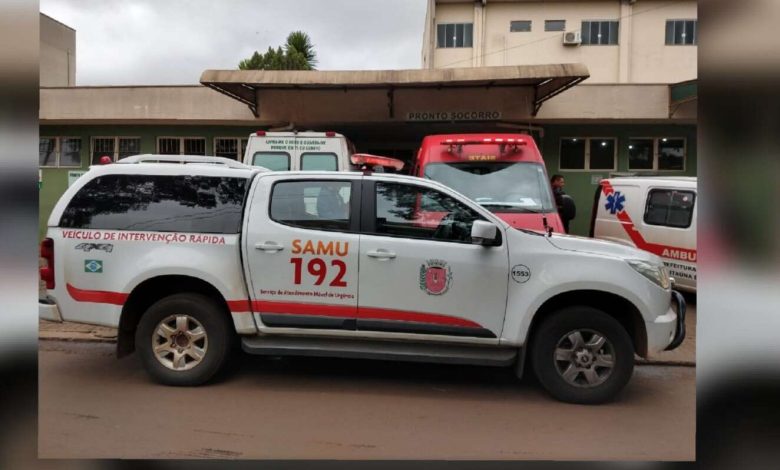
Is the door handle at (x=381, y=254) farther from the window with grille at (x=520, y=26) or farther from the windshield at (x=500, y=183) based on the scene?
the window with grille at (x=520, y=26)

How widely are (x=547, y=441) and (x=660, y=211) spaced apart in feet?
19.7

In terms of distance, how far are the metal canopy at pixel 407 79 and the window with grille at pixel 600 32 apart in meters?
19.2

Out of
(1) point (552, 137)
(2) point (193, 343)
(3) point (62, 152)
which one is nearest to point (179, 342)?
(2) point (193, 343)

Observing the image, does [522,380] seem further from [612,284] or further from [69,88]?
[69,88]

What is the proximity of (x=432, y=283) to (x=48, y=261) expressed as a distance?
133 inches

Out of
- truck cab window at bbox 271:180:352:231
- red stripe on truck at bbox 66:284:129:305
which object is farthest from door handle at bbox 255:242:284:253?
red stripe on truck at bbox 66:284:129:305

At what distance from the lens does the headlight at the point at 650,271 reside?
467 centimetres

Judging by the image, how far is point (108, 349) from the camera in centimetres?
643

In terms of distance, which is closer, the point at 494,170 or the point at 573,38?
the point at 494,170

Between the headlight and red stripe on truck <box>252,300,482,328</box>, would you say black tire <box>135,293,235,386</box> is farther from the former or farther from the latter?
the headlight

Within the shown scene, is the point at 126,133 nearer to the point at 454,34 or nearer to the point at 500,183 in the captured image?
the point at 500,183

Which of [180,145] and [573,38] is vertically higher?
[573,38]

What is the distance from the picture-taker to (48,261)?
498 cm

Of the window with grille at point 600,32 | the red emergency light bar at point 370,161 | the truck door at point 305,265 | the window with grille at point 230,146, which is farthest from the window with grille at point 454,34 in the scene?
the truck door at point 305,265
